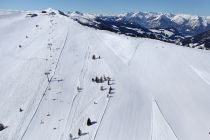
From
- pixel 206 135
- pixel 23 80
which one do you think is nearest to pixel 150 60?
pixel 23 80

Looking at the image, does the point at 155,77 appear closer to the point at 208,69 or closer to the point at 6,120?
the point at 208,69

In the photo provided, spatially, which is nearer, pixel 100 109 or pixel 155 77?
pixel 100 109

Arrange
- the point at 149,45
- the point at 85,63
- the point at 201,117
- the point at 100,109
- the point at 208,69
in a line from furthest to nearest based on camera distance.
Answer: the point at 149,45
the point at 85,63
the point at 208,69
the point at 100,109
the point at 201,117

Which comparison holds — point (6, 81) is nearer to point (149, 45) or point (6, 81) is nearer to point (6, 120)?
point (6, 120)

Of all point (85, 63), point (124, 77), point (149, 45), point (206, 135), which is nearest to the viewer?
point (206, 135)

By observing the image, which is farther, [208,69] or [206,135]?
[208,69]

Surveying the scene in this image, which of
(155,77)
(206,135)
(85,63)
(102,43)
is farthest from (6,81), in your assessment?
(206,135)
